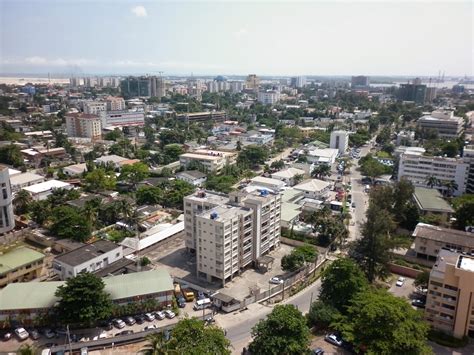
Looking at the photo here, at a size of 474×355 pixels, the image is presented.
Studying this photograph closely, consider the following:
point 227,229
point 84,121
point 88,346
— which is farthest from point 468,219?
point 84,121

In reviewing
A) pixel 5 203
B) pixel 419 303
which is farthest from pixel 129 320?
pixel 419 303

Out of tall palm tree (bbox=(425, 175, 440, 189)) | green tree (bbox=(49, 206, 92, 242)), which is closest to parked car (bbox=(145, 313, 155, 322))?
green tree (bbox=(49, 206, 92, 242))

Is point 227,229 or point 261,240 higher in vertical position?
point 227,229

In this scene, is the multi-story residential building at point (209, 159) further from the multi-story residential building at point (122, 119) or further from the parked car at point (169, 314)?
the multi-story residential building at point (122, 119)

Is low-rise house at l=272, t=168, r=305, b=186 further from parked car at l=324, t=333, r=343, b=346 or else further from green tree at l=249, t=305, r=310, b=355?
green tree at l=249, t=305, r=310, b=355

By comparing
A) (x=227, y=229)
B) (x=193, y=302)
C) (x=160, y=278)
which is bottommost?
(x=193, y=302)

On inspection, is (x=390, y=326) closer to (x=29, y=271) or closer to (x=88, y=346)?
(x=88, y=346)

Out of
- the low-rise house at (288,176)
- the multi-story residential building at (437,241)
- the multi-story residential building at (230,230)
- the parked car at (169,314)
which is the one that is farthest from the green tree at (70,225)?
the multi-story residential building at (437,241)
